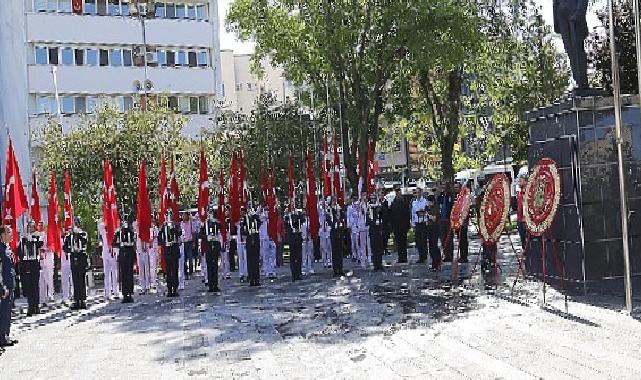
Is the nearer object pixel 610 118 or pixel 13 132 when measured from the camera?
pixel 610 118

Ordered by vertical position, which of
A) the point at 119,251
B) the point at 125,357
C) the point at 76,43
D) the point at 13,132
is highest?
the point at 76,43

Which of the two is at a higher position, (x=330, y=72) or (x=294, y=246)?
(x=330, y=72)

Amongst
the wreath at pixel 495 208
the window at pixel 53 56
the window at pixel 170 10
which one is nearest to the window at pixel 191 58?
the window at pixel 170 10

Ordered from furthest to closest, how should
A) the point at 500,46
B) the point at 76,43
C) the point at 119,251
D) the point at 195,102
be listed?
the point at 195,102 → the point at 76,43 → the point at 500,46 → the point at 119,251

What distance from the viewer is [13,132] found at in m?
35.3

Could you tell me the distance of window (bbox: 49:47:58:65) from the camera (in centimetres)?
4821

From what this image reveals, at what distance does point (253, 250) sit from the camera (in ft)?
66.2

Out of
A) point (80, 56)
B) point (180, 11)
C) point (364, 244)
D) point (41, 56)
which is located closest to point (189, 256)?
point (364, 244)

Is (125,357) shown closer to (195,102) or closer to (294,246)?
(294,246)

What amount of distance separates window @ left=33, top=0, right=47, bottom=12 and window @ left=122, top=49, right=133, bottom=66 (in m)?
5.25

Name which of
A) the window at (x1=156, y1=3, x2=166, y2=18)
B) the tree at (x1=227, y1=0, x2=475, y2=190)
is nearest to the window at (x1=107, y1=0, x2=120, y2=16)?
the window at (x1=156, y1=3, x2=166, y2=18)

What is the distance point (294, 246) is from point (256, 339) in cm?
868

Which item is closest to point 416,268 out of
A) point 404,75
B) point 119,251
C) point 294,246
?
point 294,246

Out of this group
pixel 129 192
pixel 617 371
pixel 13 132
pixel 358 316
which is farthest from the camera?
pixel 13 132
